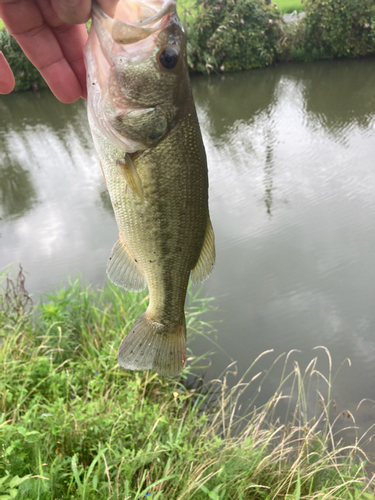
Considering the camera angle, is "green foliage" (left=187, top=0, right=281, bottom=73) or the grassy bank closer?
the grassy bank

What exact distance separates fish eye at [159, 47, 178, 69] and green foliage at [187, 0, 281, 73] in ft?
53.4

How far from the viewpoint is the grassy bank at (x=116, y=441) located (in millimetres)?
2098

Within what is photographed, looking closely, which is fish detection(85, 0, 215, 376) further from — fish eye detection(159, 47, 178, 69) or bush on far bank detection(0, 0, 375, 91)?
bush on far bank detection(0, 0, 375, 91)

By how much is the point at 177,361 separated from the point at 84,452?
1384mm

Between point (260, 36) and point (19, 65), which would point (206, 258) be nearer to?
point (260, 36)

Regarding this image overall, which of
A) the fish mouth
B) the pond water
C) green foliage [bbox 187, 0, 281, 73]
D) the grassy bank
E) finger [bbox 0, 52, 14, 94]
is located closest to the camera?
the fish mouth

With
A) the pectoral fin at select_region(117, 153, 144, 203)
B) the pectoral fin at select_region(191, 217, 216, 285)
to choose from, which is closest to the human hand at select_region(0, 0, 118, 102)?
the pectoral fin at select_region(117, 153, 144, 203)

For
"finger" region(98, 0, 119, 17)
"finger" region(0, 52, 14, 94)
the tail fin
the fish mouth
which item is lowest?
the tail fin

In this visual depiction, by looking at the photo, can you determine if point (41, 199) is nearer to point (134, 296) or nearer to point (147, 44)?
point (134, 296)

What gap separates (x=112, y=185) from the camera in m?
1.37

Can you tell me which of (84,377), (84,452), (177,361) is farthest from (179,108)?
(84,377)

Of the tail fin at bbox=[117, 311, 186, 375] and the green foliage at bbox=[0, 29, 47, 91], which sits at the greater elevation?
the green foliage at bbox=[0, 29, 47, 91]

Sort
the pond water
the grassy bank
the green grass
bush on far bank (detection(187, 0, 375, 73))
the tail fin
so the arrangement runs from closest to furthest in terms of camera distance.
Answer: the tail fin, the grassy bank, the pond water, bush on far bank (detection(187, 0, 375, 73)), the green grass

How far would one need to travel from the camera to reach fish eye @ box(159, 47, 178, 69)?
1295 mm
